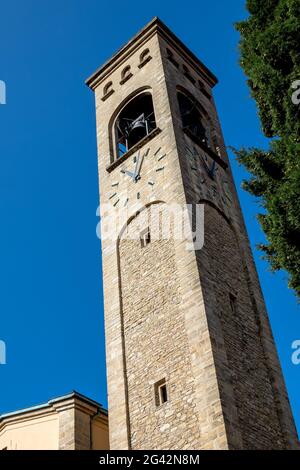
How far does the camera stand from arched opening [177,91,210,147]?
66.3ft

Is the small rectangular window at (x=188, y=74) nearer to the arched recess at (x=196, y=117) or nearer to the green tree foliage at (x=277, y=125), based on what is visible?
the arched recess at (x=196, y=117)

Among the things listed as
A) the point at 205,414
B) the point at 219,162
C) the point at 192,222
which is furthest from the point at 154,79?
the point at 205,414

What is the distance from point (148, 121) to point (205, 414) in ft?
33.7

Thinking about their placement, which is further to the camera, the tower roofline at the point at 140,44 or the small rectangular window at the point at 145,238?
the tower roofline at the point at 140,44

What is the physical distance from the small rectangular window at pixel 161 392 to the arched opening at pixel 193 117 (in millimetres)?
9296

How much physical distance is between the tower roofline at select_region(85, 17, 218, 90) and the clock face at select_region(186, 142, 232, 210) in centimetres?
548

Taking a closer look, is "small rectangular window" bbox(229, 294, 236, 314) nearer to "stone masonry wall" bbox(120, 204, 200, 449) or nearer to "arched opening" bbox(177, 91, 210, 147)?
"stone masonry wall" bbox(120, 204, 200, 449)

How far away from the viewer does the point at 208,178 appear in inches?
681

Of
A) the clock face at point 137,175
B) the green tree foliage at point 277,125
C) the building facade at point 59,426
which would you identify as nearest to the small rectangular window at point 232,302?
the green tree foliage at point 277,125

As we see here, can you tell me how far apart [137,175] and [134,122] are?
10.2ft

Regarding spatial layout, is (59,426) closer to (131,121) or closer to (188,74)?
(131,121)

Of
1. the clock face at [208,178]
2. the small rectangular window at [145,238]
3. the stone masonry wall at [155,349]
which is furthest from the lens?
the clock face at [208,178]

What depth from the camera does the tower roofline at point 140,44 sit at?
70.2ft

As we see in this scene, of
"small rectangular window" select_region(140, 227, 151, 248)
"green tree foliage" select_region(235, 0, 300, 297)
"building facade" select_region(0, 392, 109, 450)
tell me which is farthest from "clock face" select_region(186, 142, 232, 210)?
"building facade" select_region(0, 392, 109, 450)
